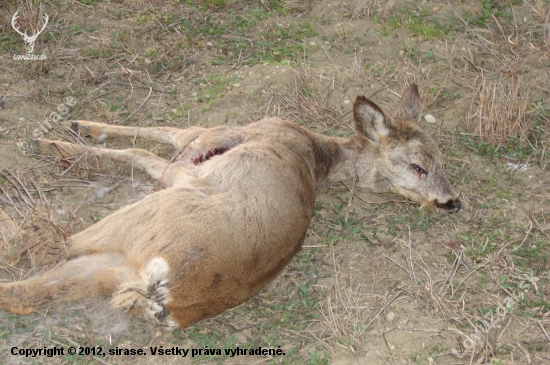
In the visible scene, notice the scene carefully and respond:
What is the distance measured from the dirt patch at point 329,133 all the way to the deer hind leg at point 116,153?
0.35ft

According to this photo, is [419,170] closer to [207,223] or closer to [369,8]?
[207,223]

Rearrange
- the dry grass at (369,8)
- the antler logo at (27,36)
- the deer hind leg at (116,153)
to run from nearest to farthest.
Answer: the deer hind leg at (116,153), the antler logo at (27,36), the dry grass at (369,8)

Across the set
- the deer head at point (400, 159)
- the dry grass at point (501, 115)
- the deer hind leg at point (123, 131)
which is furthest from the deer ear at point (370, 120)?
the deer hind leg at point (123, 131)

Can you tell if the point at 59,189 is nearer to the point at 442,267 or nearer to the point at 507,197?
the point at 442,267

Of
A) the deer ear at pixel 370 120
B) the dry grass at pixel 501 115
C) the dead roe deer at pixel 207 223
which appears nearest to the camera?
the dead roe deer at pixel 207 223

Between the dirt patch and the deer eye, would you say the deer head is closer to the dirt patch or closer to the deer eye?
the deer eye

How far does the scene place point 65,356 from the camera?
12.6 ft

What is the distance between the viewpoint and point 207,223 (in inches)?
151

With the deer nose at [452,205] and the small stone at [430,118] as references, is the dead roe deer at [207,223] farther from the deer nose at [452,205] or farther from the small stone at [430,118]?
the small stone at [430,118]

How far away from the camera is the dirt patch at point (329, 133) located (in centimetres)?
410

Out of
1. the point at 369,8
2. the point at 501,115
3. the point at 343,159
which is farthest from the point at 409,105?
the point at 369,8

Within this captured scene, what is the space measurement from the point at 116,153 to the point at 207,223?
6.37 feet

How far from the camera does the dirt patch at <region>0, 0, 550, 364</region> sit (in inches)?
161

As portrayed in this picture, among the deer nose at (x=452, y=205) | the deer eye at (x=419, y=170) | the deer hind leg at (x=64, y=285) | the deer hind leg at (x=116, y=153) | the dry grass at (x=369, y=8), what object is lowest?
the deer nose at (x=452, y=205)
